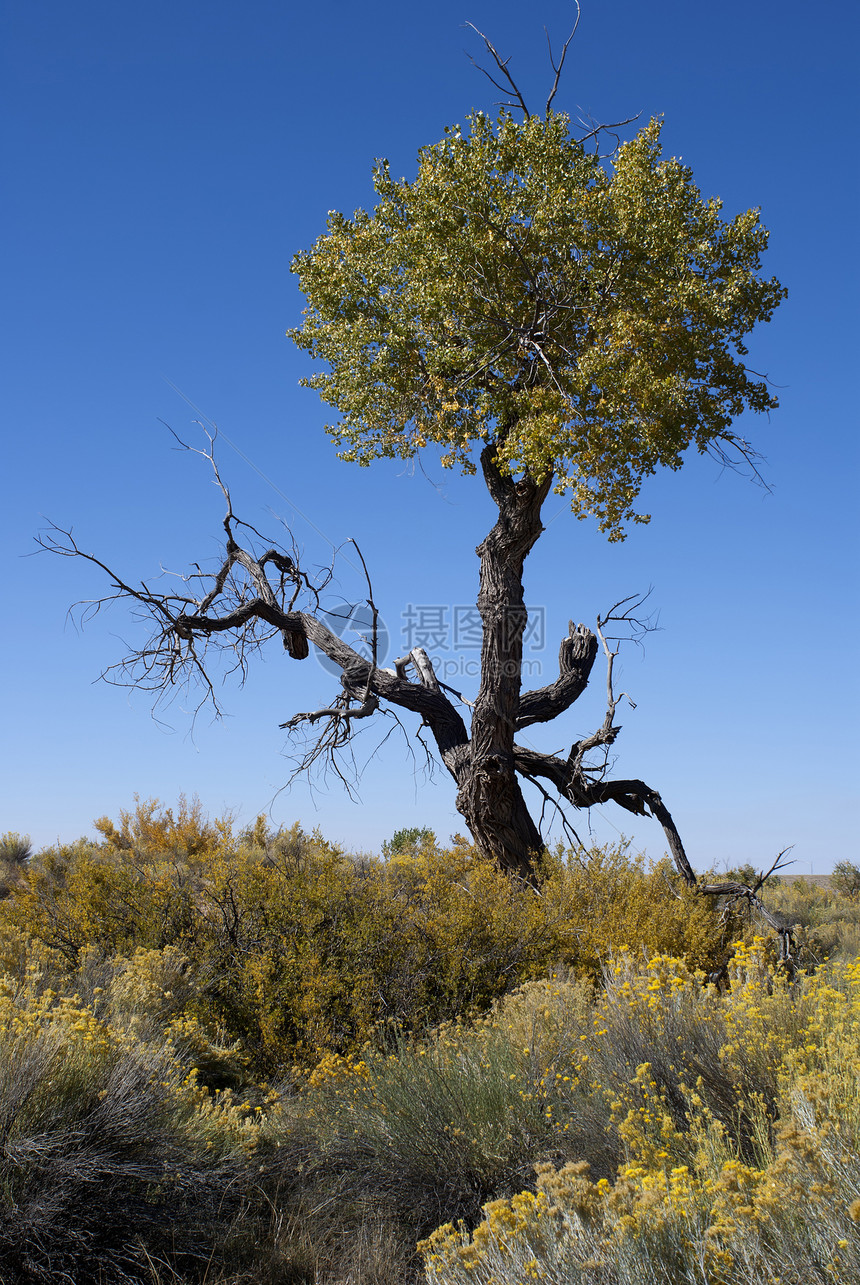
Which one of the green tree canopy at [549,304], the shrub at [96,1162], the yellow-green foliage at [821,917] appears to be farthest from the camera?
the yellow-green foliage at [821,917]

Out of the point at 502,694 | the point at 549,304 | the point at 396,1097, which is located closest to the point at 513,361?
the point at 549,304

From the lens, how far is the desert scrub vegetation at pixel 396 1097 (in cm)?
268

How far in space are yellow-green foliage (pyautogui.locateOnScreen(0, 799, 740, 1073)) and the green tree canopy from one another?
170 inches

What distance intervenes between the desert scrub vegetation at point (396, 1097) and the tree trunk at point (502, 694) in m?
2.02

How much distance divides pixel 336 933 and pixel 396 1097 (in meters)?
2.61

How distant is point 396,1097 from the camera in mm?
4715

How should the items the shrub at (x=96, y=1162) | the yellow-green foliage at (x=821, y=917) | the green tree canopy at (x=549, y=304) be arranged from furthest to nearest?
the yellow-green foliage at (x=821, y=917), the green tree canopy at (x=549, y=304), the shrub at (x=96, y=1162)

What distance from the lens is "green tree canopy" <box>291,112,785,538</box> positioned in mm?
9086

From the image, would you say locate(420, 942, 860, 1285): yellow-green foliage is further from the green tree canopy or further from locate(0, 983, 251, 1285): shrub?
the green tree canopy

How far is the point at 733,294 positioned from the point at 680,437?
180 cm

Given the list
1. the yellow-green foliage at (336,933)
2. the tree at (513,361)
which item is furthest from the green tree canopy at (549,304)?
the yellow-green foliage at (336,933)

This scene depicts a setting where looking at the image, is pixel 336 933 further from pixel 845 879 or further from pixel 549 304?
pixel 845 879

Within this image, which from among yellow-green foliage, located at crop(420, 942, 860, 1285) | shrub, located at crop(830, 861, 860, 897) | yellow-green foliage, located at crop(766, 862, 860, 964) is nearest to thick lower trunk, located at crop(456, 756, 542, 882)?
yellow-green foliage, located at crop(766, 862, 860, 964)

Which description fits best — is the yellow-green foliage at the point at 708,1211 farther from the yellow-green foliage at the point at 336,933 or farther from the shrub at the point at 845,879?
the shrub at the point at 845,879
